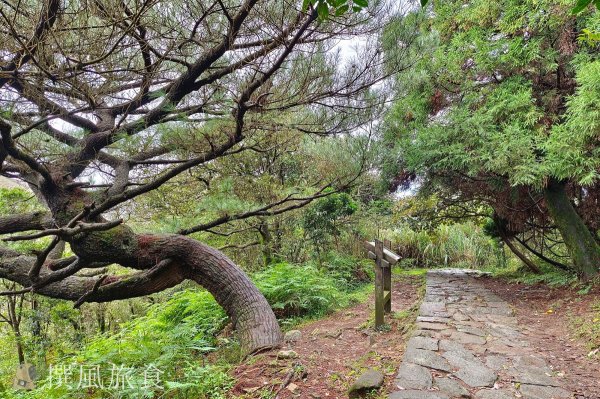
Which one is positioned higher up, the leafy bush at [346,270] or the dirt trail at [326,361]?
the leafy bush at [346,270]

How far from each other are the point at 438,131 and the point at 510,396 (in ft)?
14.0

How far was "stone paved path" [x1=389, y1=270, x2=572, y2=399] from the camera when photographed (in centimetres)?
239

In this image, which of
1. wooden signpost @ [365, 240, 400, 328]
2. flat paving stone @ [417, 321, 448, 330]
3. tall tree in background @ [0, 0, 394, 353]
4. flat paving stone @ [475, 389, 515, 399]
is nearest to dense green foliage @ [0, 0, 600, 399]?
tall tree in background @ [0, 0, 394, 353]

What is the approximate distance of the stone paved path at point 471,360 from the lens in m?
2.39

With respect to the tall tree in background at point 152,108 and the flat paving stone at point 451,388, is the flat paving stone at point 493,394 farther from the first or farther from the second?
the tall tree in background at point 152,108

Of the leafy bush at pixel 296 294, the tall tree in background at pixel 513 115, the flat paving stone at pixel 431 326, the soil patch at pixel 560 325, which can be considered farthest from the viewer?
the leafy bush at pixel 296 294

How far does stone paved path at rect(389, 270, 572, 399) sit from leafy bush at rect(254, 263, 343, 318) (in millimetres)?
1390

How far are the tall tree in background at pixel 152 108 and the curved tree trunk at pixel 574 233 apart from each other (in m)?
3.61

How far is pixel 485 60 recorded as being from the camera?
552 centimetres

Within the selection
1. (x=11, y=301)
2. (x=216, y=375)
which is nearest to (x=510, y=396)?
(x=216, y=375)

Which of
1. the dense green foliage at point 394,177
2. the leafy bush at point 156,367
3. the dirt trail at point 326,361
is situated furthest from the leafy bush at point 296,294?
the leafy bush at point 156,367

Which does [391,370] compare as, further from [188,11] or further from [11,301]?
[11,301]

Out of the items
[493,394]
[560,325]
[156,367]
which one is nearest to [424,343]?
[493,394]

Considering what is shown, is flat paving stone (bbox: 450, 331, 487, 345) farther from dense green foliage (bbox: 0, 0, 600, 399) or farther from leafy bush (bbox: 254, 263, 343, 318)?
leafy bush (bbox: 254, 263, 343, 318)
